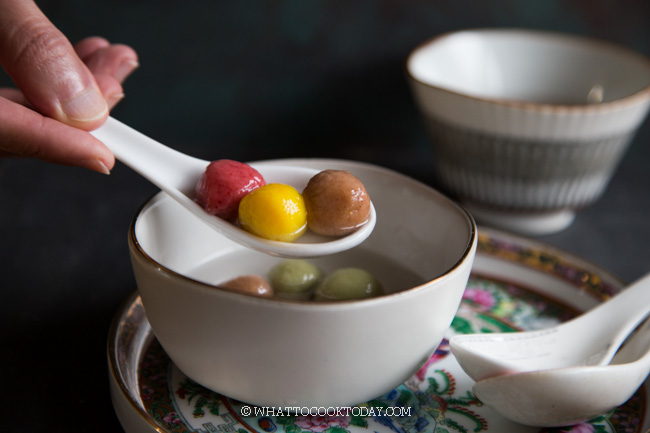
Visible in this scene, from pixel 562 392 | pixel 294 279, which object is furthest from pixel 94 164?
pixel 562 392

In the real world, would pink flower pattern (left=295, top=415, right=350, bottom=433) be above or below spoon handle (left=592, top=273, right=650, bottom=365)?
below

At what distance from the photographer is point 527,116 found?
3.37 ft

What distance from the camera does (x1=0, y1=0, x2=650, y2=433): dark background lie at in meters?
1.19

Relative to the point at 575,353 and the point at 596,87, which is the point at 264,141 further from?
the point at 575,353

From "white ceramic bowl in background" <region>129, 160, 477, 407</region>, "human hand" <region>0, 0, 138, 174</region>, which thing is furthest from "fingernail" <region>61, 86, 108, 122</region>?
"white ceramic bowl in background" <region>129, 160, 477, 407</region>

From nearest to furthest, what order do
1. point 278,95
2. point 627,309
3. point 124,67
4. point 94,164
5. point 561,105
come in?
point 94,164
point 627,309
point 124,67
point 561,105
point 278,95

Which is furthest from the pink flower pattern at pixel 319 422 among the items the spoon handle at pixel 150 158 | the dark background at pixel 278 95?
the dark background at pixel 278 95

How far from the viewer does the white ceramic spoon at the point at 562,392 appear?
0.61 m

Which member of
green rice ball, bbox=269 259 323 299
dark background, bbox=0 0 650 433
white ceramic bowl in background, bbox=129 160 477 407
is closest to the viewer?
white ceramic bowl in background, bbox=129 160 477 407

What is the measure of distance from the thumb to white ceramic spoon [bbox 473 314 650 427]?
528mm

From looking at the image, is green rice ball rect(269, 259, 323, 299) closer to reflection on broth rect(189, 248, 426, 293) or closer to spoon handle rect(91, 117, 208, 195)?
reflection on broth rect(189, 248, 426, 293)

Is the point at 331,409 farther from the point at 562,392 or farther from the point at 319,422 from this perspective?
the point at 562,392

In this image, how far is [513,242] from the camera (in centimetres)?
97

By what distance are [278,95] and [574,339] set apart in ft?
2.95
